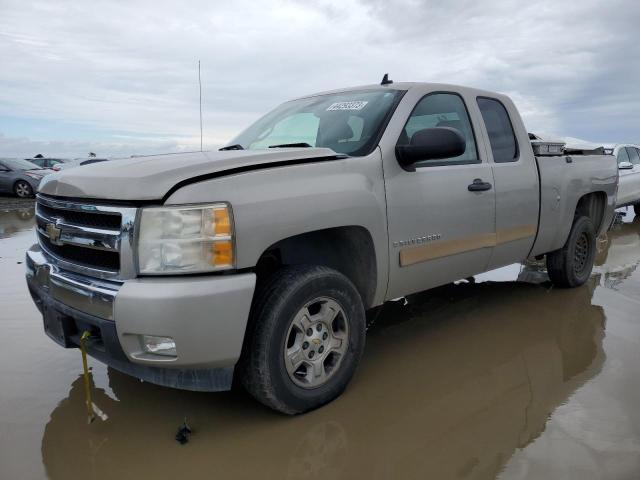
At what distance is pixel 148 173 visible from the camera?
8.01 ft

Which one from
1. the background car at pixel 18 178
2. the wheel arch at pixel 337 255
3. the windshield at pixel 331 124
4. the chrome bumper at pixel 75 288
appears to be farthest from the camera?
the background car at pixel 18 178

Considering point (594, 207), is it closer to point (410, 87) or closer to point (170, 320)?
point (410, 87)

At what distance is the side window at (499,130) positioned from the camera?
409 centimetres

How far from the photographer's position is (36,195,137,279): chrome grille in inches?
93.3

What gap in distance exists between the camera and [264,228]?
8.13 ft

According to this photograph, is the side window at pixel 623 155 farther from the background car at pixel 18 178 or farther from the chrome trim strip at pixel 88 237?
the background car at pixel 18 178

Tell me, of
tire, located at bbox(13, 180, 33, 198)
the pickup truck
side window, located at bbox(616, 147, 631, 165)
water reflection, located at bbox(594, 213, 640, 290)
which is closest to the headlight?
the pickup truck

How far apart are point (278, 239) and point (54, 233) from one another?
48.3 inches

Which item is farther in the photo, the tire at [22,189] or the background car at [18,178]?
the tire at [22,189]

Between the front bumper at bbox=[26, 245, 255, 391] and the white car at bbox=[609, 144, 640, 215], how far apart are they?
9070mm

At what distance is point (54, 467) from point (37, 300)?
1044 millimetres

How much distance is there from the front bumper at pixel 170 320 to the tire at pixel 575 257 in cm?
373

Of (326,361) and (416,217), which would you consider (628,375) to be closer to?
(416,217)

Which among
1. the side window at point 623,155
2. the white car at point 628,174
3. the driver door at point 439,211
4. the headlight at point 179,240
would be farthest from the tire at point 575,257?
the side window at point 623,155
